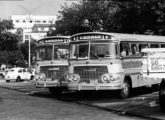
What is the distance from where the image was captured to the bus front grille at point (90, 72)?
1705 centimetres

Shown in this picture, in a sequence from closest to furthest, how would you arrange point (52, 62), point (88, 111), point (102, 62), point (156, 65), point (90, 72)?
point (156, 65), point (88, 111), point (102, 62), point (90, 72), point (52, 62)

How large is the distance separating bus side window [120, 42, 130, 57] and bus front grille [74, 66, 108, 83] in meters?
1.06

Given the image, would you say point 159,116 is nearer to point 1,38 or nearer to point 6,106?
point 6,106

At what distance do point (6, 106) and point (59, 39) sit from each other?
17.9 ft

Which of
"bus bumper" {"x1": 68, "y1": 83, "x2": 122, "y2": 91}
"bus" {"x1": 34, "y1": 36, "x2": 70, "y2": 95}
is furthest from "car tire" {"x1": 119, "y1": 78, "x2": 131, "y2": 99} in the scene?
"bus" {"x1": 34, "y1": 36, "x2": 70, "y2": 95}

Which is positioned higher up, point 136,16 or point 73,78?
point 136,16

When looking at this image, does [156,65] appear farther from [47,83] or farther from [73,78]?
[47,83]

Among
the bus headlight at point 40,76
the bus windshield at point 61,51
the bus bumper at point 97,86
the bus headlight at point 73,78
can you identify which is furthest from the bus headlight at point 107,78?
the bus headlight at point 40,76

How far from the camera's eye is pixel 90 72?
17.3 m

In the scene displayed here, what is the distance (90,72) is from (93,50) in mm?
960

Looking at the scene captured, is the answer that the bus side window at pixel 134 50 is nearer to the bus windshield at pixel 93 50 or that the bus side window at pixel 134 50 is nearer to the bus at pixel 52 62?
the bus windshield at pixel 93 50

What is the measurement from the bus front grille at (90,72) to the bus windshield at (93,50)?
0.45 metres

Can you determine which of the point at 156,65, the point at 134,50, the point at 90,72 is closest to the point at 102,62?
the point at 90,72

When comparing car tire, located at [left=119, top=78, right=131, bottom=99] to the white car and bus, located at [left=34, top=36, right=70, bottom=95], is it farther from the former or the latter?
the white car
